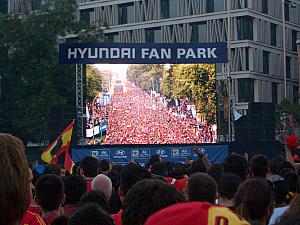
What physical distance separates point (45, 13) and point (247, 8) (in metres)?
22.9

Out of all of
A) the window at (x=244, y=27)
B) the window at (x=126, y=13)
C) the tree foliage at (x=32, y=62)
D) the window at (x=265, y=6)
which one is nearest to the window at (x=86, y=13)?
the window at (x=126, y=13)

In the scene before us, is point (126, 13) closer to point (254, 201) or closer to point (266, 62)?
point (266, 62)

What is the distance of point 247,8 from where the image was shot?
61.9 m

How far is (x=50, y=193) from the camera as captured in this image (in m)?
5.67

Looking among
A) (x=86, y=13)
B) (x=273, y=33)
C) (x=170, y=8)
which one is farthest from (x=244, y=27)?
(x=86, y=13)

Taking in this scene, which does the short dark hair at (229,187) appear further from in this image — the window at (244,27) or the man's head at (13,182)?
the window at (244,27)

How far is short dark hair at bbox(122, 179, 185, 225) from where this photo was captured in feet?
10.2

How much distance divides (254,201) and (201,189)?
718 millimetres

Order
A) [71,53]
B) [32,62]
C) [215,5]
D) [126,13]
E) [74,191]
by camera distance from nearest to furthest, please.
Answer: [74,191]
[71,53]
[32,62]
[215,5]
[126,13]

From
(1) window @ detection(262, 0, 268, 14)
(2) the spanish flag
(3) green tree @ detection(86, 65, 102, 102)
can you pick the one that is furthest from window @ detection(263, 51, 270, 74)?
(2) the spanish flag

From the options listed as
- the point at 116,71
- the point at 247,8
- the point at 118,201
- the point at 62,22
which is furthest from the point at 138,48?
the point at 247,8

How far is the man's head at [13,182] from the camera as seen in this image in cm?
260

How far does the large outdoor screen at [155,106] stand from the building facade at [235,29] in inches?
1362

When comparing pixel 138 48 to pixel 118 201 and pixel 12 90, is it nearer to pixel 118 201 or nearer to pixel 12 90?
pixel 118 201
